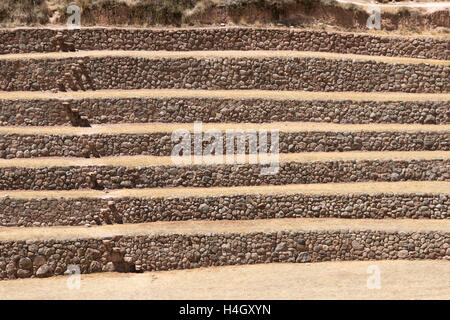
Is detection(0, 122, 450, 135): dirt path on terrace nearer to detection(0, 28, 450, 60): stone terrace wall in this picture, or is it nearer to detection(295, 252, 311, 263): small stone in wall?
detection(0, 28, 450, 60): stone terrace wall

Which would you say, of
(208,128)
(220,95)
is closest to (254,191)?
(208,128)

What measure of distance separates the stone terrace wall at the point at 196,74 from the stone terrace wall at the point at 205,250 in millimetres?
9033

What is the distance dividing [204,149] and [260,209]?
137 inches

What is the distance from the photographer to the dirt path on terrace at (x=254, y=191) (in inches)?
1067

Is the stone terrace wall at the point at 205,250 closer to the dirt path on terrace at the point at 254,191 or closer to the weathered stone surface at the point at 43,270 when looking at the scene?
the weathered stone surface at the point at 43,270

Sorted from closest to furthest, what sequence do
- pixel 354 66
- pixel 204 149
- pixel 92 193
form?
pixel 92 193 → pixel 204 149 → pixel 354 66

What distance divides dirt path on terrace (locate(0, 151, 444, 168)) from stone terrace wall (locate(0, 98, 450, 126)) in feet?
7.27

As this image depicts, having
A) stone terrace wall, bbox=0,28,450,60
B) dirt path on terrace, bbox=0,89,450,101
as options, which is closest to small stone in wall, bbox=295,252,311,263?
dirt path on terrace, bbox=0,89,450,101

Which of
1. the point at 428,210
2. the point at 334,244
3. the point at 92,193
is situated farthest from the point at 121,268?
the point at 428,210

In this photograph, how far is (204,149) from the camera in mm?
29344

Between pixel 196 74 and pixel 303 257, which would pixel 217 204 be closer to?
pixel 303 257

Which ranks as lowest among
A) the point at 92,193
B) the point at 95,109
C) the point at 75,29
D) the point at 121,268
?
the point at 121,268

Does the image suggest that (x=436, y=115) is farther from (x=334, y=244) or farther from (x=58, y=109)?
(x=58, y=109)

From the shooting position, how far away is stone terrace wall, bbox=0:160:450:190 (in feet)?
91.7
